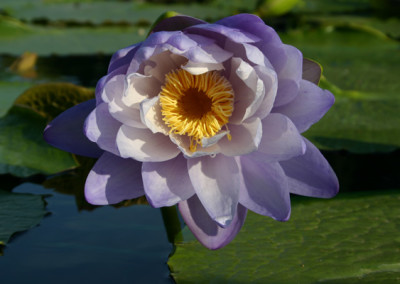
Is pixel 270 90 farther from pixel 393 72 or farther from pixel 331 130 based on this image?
pixel 393 72

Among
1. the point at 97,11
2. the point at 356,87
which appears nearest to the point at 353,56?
the point at 356,87

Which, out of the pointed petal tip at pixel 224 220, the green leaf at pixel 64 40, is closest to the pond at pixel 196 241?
Answer: the pointed petal tip at pixel 224 220

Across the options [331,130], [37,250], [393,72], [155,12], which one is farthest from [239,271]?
[155,12]

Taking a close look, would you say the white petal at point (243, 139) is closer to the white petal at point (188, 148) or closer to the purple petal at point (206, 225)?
the white petal at point (188, 148)

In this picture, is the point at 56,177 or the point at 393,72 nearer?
the point at 56,177

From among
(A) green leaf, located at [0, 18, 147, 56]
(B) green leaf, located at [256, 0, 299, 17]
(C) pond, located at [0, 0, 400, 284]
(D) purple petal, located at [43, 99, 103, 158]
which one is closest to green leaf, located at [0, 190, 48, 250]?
(C) pond, located at [0, 0, 400, 284]

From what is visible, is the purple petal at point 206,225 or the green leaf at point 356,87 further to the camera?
the green leaf at point 356,87

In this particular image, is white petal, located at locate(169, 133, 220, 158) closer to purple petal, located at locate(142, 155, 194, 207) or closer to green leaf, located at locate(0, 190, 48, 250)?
purple petal, located at locate(142, 155, 194, 207)
